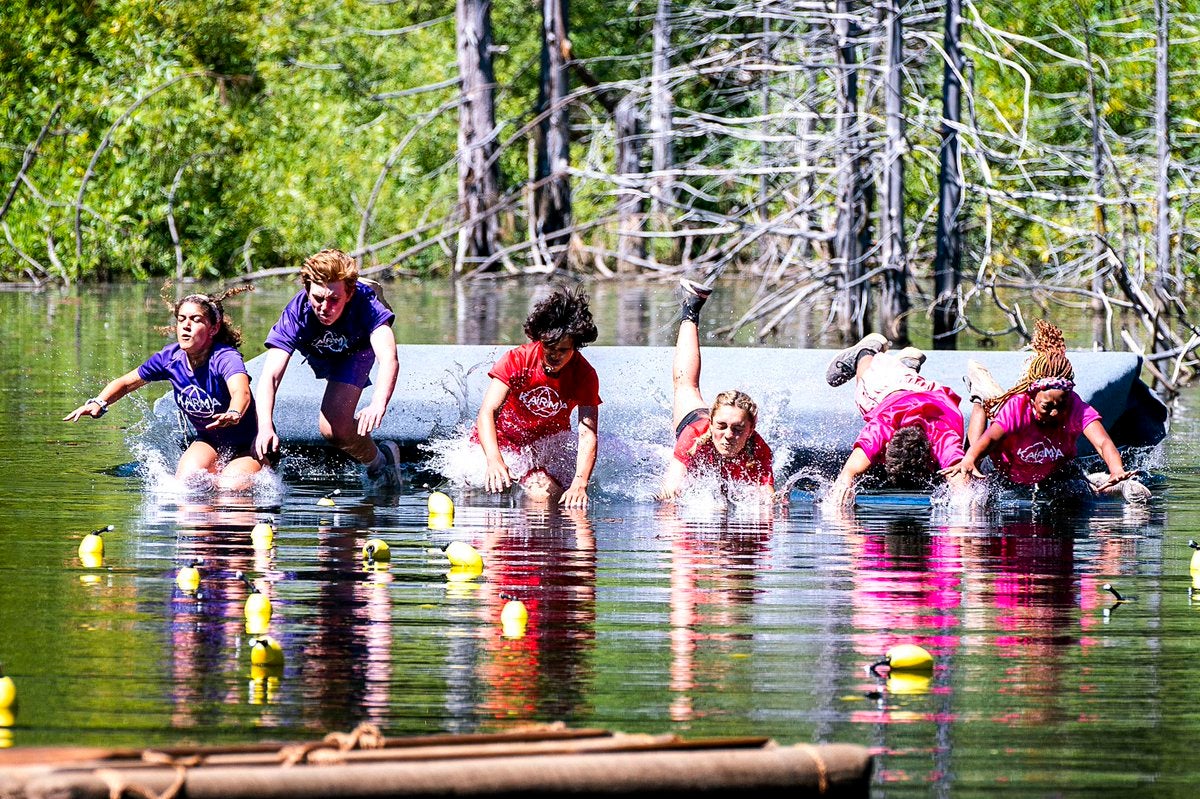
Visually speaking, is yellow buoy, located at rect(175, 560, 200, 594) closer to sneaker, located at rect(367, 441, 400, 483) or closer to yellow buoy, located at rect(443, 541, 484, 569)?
yellow buoy, located at rect(443, 541, 484, 569)

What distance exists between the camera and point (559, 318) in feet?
31.0

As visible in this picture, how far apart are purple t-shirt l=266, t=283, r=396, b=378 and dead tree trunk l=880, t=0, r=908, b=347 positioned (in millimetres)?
7523

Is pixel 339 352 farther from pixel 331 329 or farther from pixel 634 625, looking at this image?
pixel 634 625

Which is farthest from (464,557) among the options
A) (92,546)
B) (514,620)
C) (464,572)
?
(92,546)

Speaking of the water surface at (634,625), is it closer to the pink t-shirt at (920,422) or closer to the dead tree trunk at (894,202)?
the pink t-shirt at (920,422)

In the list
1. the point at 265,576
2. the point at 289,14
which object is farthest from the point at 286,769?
the point at 289,14

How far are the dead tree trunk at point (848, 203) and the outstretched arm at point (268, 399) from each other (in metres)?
8.29

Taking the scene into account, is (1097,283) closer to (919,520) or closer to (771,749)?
(919,520)

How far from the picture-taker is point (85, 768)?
3.96 meters

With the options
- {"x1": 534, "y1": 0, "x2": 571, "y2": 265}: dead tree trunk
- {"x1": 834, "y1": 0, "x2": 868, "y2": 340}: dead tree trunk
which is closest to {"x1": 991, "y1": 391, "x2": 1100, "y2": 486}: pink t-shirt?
{"x1": 834, "y1": 0, "x2": 868, "y2": 340}: dead tree trunk

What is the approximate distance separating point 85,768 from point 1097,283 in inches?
594

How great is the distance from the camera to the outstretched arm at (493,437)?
951 centimetres

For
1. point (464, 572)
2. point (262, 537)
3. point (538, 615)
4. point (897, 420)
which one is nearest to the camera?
point (538, 615)

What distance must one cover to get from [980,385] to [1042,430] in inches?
27.5
